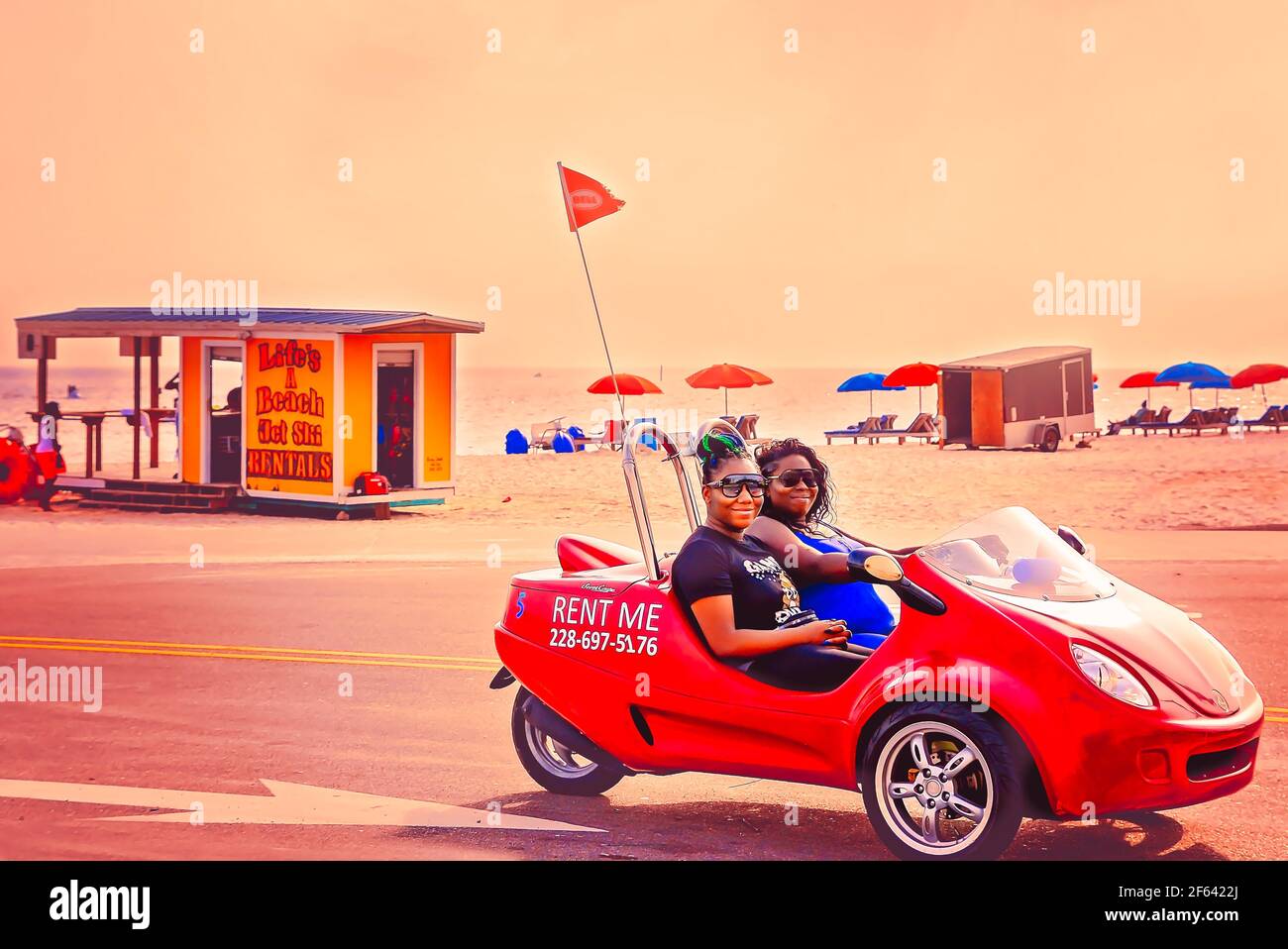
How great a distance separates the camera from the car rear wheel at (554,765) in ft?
23.9

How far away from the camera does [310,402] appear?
25.0 meters

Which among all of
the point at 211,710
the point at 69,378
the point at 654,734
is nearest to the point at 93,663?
the point at 211,710

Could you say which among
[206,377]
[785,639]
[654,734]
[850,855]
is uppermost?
[206,377]

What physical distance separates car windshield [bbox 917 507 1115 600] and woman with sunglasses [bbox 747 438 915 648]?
0.39 metres

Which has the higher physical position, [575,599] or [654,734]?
[575,599]

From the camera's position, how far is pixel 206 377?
2653cm

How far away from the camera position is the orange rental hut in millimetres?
24766

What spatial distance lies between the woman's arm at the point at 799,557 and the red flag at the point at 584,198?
12.5 feet

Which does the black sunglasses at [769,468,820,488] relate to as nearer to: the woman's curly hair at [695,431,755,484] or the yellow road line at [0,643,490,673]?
the woman's curly hair at [695,431,755,484]

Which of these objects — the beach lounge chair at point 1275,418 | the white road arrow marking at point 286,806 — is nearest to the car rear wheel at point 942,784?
the white road arrow marking at point 286,806

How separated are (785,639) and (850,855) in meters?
0.88

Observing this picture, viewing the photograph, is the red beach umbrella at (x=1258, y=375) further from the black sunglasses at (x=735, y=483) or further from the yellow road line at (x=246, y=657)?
the black sunglasses at (x=735, y=483)

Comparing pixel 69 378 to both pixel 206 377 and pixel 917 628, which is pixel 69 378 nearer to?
pixel 206 377
